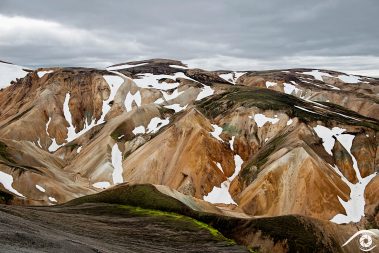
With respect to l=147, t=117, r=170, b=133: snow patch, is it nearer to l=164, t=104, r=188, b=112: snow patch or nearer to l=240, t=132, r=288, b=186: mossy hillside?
l=164, t=104, r=188, b=112: snow patch

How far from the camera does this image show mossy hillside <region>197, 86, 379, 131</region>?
99.2 m

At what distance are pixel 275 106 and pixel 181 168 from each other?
89.7 feet

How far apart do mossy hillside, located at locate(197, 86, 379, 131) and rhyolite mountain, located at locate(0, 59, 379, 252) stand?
1.48 ft

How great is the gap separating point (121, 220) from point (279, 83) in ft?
538

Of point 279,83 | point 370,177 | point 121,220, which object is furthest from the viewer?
point 279,83

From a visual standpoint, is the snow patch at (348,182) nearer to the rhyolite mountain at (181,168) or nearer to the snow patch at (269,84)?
the rhyolite mountain at (181,168)

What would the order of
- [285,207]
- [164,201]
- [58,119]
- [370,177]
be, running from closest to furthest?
[164,201]
[285,207]
[370,177]
[58,119]

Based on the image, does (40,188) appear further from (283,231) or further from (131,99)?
(131,99)

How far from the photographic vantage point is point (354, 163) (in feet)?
288

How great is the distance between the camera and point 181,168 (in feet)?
298

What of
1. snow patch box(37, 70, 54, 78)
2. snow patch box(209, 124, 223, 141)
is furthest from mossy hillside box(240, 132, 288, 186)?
snow patch box(37, 70, 54, 78)

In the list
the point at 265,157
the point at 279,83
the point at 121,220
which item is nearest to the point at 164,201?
the point at 121,220

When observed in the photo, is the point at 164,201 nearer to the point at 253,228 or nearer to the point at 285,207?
the point at 253,228
